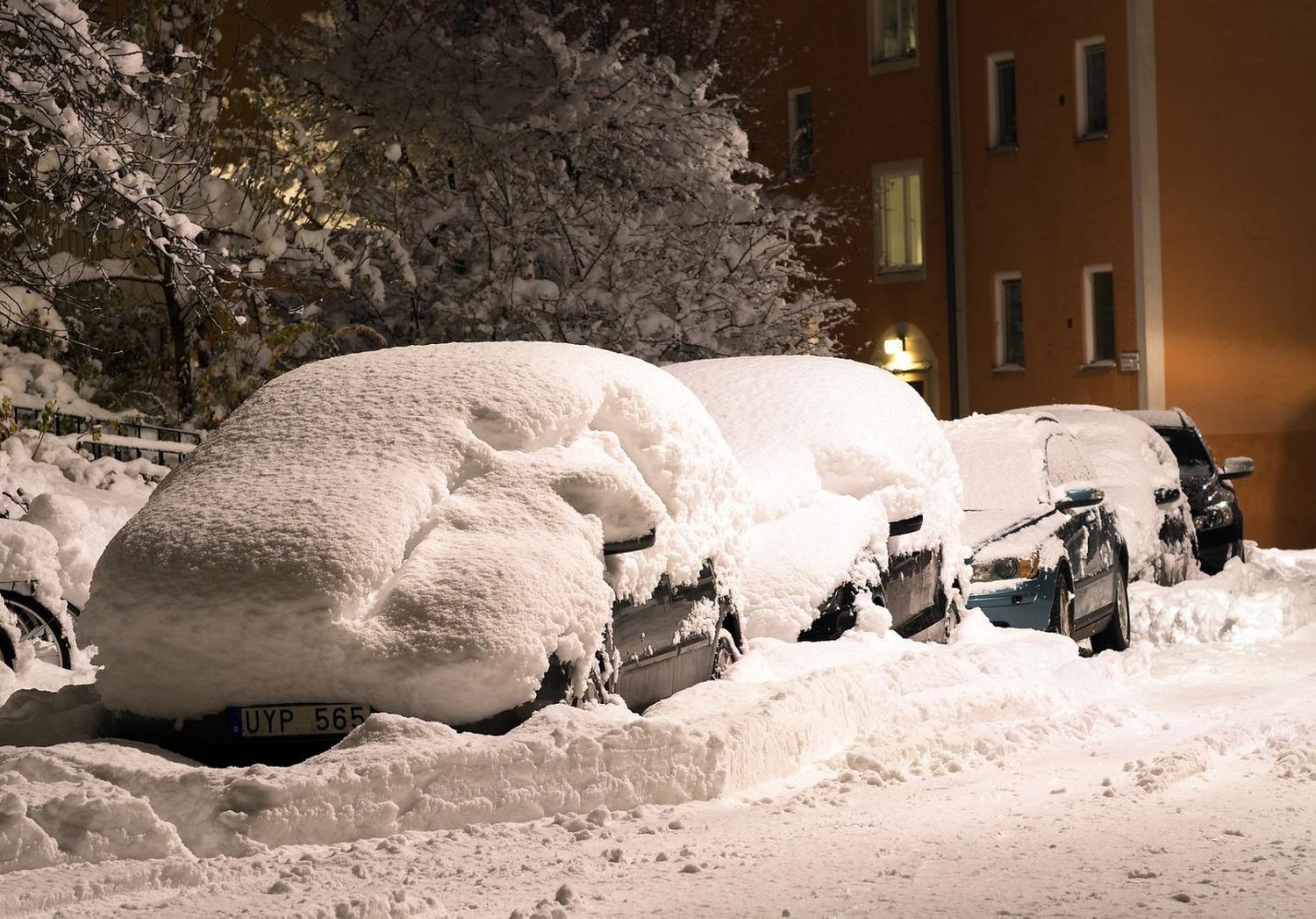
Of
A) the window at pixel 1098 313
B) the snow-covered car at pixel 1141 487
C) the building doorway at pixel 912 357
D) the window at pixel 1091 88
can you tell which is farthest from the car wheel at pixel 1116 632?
the building doorway at pixel 912 357

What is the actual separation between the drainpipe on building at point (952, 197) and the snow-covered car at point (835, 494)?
1998 cm

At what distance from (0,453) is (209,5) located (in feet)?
23.8

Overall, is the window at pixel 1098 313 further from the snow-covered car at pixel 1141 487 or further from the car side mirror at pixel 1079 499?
the car side mirror at pixel 1079 499

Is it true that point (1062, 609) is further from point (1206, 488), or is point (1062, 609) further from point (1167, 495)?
point (1206, 488)

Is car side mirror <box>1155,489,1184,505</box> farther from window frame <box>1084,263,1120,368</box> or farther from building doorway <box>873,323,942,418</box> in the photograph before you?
building doorway <box>873,323,942,418</box>

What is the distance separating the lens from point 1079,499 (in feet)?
38.9

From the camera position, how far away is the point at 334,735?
6.21 metres

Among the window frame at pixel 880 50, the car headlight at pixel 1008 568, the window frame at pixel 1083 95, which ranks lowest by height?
the car headlight at pixel 1008 568

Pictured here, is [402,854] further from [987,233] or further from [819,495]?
[987,233]

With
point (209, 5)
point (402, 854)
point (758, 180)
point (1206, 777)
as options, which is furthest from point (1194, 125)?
point (402, 854)

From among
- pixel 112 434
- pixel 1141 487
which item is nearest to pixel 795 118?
pixel 1141 487

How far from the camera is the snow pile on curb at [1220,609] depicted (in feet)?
42.1

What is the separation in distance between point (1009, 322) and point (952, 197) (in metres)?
2.31

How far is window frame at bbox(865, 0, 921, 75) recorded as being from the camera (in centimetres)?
3094
